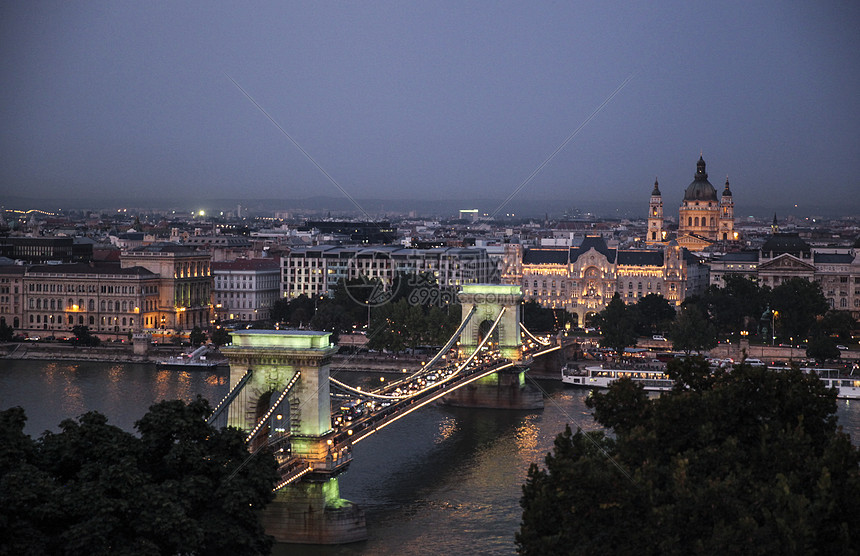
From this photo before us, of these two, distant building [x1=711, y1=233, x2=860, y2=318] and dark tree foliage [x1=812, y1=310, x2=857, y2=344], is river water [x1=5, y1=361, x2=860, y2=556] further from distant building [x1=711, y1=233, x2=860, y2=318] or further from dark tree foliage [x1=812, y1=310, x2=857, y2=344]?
distant building [x1=711, y1=233, x2=860, y2=318]

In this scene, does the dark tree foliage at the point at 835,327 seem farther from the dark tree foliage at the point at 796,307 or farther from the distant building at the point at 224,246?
the distant building at the point at 224,246

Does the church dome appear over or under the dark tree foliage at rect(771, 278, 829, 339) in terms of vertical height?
over

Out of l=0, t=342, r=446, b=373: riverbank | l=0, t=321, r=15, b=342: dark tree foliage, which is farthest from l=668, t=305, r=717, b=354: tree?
l=0, t=321, r=15, b=342: dark tree foliage

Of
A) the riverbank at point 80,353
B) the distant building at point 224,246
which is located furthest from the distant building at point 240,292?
the riverbank at point 80,353

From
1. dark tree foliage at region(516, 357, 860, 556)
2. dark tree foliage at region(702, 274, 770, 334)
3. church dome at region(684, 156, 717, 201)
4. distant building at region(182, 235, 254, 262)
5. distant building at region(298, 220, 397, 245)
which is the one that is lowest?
Result: dark tree foliage at region(702, 274, 770, 334)

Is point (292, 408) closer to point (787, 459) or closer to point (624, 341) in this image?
point (787, 459)

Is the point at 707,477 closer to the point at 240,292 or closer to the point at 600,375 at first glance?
the point at 600,375

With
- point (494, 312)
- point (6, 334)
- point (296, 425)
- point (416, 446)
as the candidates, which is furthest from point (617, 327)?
point (296, 425)
